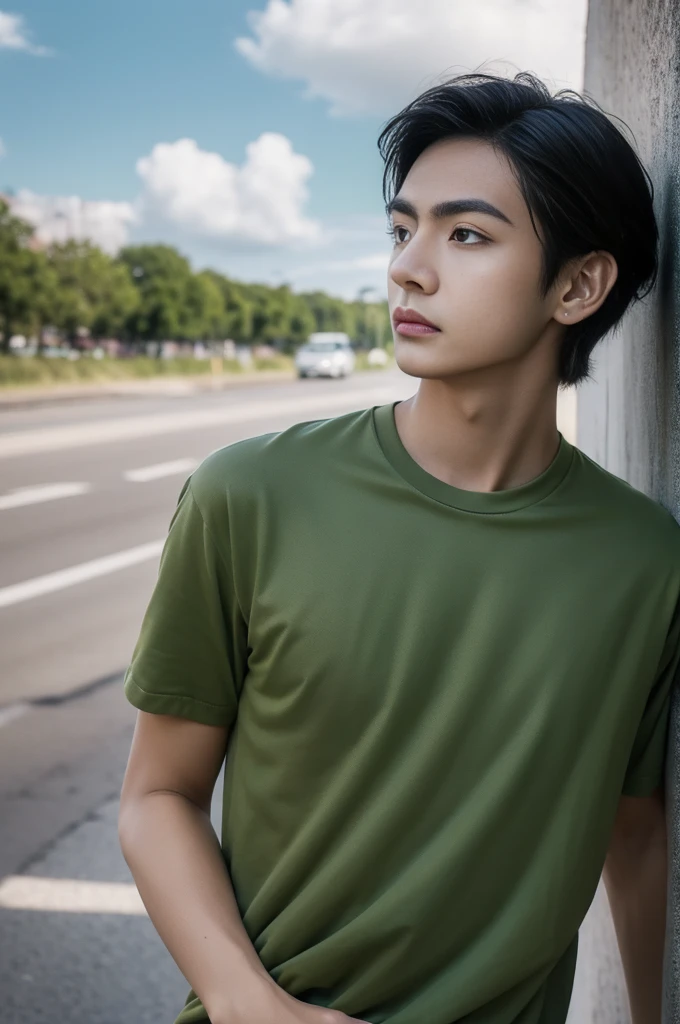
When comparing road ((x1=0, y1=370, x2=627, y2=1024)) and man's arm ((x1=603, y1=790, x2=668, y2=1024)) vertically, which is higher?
man's arm ((x1=603, y1=790, x2=668, y2=1024))

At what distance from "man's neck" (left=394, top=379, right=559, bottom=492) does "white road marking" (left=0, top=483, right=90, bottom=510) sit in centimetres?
995

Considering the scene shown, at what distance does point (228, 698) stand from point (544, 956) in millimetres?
479

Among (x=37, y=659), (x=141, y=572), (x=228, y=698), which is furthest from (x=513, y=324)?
(x=141, y=572)

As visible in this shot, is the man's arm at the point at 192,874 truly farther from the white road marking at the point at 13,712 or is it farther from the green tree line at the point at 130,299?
the green tree line at the point at 130,299

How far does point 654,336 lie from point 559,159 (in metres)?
0.31

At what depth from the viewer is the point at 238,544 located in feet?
4.12

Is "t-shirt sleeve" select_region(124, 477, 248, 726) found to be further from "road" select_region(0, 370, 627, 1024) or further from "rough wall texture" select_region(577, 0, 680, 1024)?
"road" select_region(0, 370, 627, 1024)

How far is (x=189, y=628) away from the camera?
1.28m

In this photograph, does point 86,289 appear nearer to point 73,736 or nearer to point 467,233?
point 73,736

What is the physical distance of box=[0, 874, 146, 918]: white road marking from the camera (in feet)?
11.6

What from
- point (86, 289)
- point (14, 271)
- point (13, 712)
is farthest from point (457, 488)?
point (86, 289)

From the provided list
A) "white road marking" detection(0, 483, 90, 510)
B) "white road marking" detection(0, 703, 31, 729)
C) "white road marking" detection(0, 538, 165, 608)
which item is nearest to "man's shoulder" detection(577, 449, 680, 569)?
"white road marking" detection(0, 703, 31, 729)

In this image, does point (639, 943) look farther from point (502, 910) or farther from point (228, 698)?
point (228, 698)

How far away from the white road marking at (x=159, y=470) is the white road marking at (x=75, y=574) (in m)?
3.85
